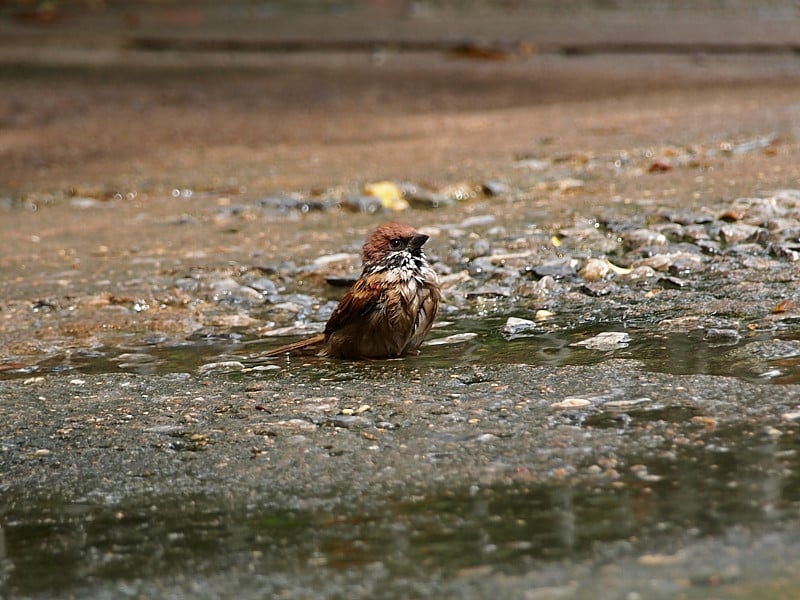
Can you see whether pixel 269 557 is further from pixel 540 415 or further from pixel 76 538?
pixel 540 415

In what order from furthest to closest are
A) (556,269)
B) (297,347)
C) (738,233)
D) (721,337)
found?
1. (738,233)
2. (556,269)
3. (297,347)
4. (721,337)

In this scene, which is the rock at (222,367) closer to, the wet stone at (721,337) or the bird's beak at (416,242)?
the bird's beak at (416,242)

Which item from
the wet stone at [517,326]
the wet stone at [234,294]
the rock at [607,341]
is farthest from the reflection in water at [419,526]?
the wet stone at [234,294]

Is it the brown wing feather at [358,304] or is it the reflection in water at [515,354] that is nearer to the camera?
the reflection in water at [515,354]

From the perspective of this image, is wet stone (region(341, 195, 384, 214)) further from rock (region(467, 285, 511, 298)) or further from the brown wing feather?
the brown wing feather

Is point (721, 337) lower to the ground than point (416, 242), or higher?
lower

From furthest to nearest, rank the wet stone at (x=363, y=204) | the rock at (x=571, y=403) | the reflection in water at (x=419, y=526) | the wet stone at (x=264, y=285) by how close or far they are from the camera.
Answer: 1. the wet stone at (x=363, y=204)
2. the wet stone at (x=264, y=285)
3. the rock at (x=571, y=403)
4. the reflection in water at (x=419, y=526)

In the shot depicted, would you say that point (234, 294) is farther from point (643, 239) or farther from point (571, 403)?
point (571, 403)

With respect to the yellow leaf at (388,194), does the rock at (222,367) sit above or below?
below

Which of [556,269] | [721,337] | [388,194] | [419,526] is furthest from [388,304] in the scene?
[388,194]
